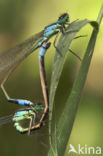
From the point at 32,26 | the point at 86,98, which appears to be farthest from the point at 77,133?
the point at 32,26

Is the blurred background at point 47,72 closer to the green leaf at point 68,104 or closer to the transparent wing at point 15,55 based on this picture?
the transparent wing at point 15,55

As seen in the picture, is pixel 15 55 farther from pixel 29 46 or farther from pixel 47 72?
pixel 47 72

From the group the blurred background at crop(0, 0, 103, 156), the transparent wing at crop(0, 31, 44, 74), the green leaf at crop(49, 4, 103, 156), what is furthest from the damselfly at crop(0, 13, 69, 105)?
the green leaf at crop(49, 4, 103, 156)

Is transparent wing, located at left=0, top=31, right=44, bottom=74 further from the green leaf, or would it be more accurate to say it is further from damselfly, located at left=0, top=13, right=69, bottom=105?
the green leaf

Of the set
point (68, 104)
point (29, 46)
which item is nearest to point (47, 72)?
point (29, 46)

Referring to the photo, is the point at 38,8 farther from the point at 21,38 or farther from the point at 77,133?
the point at 77,133

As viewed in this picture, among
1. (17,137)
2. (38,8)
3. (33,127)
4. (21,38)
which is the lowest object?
(17,137)

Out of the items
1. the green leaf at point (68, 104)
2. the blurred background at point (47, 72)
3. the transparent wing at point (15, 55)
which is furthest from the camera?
the blurred background at point (47, 72)

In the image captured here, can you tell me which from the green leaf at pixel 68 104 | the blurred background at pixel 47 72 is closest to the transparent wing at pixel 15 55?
the blurred background at pixel 47 72
